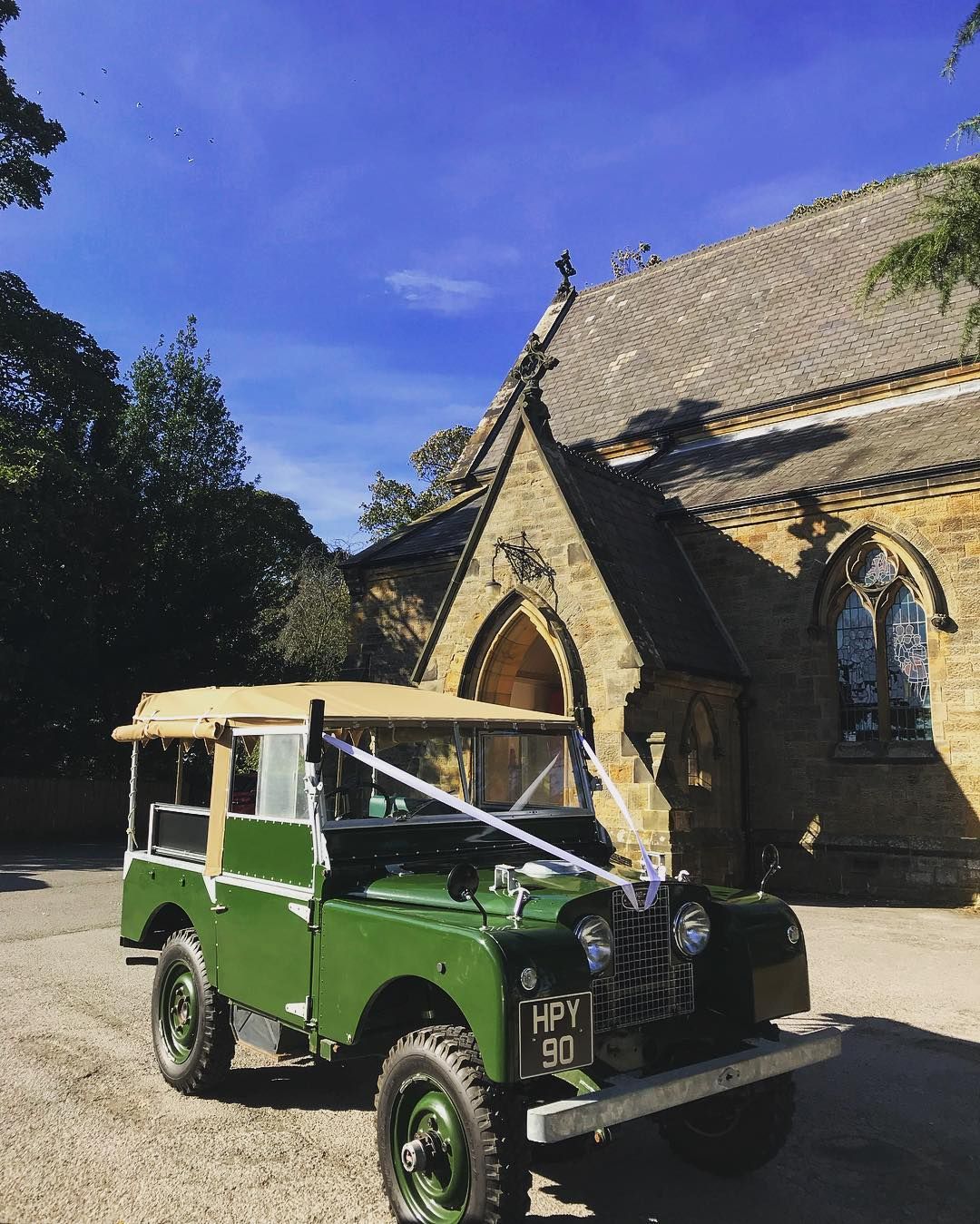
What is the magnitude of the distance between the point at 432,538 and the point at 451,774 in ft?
46.4

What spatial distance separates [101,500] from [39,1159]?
2060cm

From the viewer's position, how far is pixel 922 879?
1288cm

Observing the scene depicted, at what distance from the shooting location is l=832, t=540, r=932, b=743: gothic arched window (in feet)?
44.7

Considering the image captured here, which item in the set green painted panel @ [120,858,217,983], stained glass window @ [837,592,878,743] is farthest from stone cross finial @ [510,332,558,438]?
green painted panel @ [120,858,217,983]

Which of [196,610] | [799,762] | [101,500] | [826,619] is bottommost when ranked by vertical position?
[799,762]

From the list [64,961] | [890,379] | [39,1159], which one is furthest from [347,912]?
[890,379]

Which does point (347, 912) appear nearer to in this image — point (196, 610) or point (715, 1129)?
point (715, 1129)

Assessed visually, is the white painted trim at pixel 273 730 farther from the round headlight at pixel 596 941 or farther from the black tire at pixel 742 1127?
the black tire at pixel 742 1127

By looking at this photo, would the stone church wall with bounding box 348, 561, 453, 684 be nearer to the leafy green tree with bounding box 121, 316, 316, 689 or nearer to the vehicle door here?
the leafy green tree with bounding box 121, 316, 316, 689

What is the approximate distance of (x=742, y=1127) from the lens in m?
4.16

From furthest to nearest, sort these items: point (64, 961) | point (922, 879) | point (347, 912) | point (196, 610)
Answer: point (196, 610) → point (922, 879) → point (64, 961) → point (347, 912)

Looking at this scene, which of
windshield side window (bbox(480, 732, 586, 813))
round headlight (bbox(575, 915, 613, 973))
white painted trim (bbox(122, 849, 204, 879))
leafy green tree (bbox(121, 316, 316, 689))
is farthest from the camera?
leafy green tree (bbox(121, 316, 316, 689))

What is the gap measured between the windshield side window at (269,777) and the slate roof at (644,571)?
24.0 feet

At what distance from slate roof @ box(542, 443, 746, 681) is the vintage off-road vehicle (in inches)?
277
